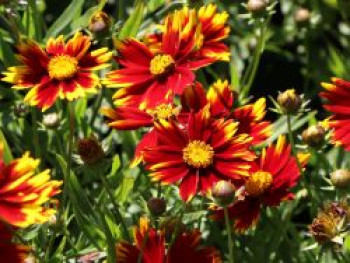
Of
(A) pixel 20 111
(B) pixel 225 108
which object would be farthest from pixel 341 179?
(A) pixel 20 111

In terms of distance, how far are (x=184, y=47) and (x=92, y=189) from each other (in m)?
0.52

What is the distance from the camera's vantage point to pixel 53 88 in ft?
4.79

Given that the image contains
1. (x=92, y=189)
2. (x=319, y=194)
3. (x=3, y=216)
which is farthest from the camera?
(x=92, y=189)

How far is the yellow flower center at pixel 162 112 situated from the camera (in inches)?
57.9

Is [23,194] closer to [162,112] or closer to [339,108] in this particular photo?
[162,112]

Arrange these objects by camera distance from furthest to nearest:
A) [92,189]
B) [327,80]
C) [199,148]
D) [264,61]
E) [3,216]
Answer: [264,61] < [327,80] < [92,189] < [199,148] < [3,216]

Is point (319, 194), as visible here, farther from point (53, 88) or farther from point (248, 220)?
point (53, 88)

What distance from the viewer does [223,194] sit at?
1.25 metres

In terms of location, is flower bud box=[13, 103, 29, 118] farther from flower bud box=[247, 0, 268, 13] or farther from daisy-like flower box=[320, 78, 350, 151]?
daisy-like flower box=[320, 78, 350, 151]

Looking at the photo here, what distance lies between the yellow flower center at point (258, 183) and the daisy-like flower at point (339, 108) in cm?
13

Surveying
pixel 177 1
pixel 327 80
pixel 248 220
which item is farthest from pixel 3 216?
pixel 327 80

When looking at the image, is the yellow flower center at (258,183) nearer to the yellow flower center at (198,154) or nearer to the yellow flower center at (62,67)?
the yellow flower center at (198,154)

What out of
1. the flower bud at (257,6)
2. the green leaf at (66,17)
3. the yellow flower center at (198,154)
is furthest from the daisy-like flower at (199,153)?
the green leaf at (66,17)

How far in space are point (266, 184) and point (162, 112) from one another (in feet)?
0.68
